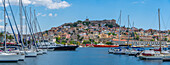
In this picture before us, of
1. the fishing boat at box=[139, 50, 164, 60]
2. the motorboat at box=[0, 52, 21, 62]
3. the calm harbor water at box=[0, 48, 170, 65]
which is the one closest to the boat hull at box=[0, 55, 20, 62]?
the motorboat at box=[0, 52, 21, 62]

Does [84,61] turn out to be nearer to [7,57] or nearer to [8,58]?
[8,58]

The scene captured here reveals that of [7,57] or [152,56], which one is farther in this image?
[152,56]

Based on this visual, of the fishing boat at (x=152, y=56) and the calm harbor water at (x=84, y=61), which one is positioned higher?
the fishing boat at (x=152, y=56)

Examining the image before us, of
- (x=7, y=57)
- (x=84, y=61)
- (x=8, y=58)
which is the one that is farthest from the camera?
(x=84, y=61)

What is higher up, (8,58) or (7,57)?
(7,57)

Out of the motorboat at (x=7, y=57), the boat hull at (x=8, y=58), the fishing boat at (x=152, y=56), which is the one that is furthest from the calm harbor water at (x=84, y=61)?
the fishing boat at (x=152, y=56)

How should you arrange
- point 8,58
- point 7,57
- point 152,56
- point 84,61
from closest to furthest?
point 7,57 < point 8,58 < point 152,56 < point 84,61

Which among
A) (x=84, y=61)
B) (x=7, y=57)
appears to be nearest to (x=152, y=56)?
(x=84, y=61)

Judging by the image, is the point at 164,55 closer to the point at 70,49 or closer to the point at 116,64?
the point at 116,64

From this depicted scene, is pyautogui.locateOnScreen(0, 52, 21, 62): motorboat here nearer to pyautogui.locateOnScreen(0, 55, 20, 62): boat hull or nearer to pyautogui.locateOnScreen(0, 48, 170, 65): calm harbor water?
pyautogui.locateOnScreen(0, 55, 20, 62): boat hull

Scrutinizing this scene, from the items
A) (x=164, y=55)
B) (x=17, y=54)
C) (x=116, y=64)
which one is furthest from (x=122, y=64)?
(x=17, y=54)

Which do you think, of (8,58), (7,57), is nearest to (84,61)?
(8,58)

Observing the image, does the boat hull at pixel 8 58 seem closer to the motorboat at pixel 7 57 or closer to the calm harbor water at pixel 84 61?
the motorboat at pixel 7 57

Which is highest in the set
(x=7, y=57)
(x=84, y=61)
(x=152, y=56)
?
(x=7, y=57)
